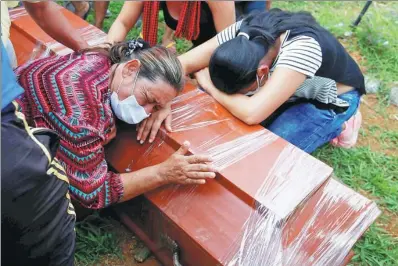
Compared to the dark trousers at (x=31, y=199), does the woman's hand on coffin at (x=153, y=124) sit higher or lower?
lower

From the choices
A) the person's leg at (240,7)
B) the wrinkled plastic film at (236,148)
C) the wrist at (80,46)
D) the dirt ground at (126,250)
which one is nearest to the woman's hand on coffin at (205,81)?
the wrinkled plastic film at (236,148)

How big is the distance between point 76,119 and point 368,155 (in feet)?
6.72

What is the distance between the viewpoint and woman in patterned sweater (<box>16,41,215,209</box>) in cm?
168

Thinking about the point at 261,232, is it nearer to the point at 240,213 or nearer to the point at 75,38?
the point at 240,213

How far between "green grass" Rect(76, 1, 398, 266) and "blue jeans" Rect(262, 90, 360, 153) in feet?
1.24

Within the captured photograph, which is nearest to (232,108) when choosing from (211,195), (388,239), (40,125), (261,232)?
(211,195)

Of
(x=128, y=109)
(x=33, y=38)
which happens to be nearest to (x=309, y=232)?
(x=128, y=109)

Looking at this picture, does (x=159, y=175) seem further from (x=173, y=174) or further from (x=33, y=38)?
(x=33, y=38)

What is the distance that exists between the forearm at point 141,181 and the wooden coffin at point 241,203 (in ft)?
0.20

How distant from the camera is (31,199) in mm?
1252

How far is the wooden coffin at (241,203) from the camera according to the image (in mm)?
1600

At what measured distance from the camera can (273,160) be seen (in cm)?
178

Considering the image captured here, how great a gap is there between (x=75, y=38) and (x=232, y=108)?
0.92 m

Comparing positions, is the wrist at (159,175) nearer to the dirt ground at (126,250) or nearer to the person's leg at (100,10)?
the dirt ground at (126,250)
